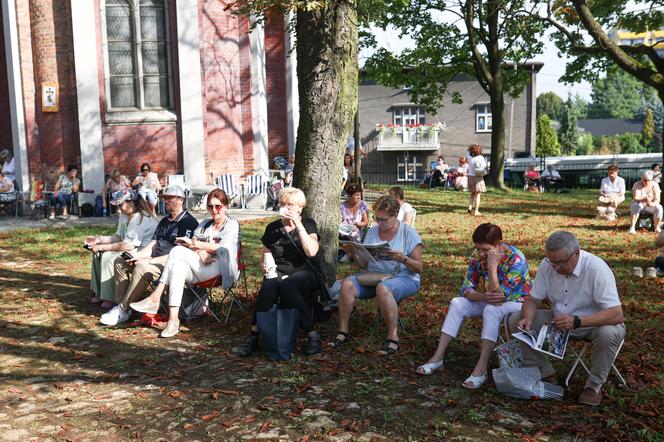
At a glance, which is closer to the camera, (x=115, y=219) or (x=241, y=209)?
(x=115, y=219)

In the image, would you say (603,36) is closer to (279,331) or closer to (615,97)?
(279,331)

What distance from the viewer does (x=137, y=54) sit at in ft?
56.6

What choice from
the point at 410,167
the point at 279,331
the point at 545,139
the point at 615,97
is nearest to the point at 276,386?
the point at 279,331

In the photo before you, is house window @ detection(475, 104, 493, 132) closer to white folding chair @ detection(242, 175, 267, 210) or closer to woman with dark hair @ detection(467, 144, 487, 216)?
woman with dark hair @ detection(467, 144, 487, 216)

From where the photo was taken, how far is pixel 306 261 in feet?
21.6

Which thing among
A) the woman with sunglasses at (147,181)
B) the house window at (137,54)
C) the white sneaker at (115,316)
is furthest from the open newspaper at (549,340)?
the house window at (137,54)

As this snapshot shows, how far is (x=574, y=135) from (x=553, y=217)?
68468mm

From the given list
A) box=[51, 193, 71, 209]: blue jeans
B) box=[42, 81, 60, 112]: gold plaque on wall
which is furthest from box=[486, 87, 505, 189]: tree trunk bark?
box=[42, 81, 60, 112]: gold plaque on wall

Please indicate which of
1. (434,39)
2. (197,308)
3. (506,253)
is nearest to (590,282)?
(506,253)

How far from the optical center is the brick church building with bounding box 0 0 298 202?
16.9 meters

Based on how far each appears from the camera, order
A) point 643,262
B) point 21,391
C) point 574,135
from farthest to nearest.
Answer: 1. point 574,135
2. point 643,262
3. point 21,391

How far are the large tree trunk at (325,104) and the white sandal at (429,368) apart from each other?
7.04 ft

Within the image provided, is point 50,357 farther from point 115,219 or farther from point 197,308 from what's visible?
point 115,219

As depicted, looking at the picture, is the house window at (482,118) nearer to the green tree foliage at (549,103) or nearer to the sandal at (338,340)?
the sandal at (338,340)
